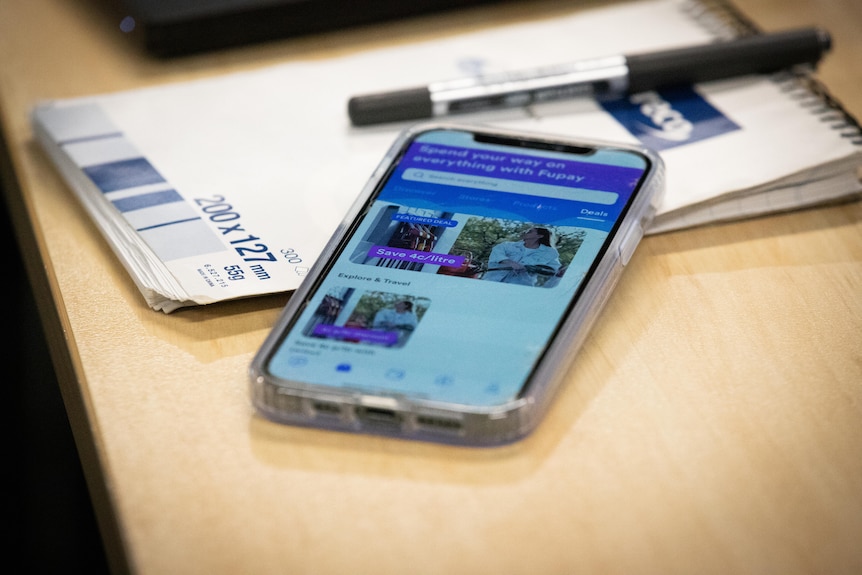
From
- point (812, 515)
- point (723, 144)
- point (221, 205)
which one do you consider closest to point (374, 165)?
point (221, 205)

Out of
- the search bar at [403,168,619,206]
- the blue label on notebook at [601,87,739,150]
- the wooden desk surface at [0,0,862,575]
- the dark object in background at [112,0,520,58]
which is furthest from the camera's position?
the dark object in background at [112,0,520,58]

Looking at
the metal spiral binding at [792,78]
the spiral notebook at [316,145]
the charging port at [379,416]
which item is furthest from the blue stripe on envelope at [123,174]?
the metal spiral binding at [792,78]

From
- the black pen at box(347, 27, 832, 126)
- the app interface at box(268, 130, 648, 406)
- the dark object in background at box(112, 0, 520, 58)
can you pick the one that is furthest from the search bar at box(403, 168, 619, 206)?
the dark object in background at box(112, 0, 520, 58)

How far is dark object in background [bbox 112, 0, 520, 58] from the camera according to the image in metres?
0.68

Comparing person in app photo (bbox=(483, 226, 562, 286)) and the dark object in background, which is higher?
the dark object in background

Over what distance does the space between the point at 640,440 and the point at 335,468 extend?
0.13m

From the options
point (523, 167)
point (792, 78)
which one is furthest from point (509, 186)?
point (792, 78)

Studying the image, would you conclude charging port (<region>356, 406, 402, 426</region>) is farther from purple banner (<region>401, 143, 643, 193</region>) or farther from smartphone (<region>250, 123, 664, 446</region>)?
purple banner (<region>401, 143, 643, 193</region>)

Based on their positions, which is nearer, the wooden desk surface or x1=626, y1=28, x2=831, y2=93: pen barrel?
the wooden desk surface

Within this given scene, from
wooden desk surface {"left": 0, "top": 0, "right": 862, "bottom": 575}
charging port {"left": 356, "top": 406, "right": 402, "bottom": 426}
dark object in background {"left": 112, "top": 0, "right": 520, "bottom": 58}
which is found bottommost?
wooden desk surface {"left": 0, "top": 0, "right": 862, "bottom": 575}

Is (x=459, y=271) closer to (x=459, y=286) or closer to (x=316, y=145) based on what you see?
(x=459, y=286)

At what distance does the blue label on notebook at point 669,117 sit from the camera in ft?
1.88

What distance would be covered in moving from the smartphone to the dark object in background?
0.24 m

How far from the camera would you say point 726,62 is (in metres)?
0.61
